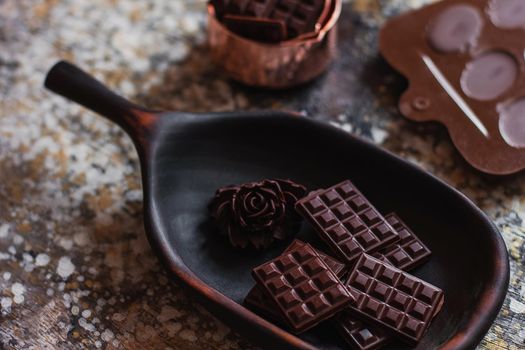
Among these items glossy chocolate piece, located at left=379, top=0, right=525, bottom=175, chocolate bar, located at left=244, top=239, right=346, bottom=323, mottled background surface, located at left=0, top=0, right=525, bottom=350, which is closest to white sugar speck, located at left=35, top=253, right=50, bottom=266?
mottled background surface, located at left=0, top=0, right=525, bottom=350

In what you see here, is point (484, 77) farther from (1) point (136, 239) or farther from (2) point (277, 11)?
(1) point (136, 239)

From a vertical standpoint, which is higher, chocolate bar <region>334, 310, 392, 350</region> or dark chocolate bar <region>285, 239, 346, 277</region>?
dark chocolate bar <region>285, 239, 346, 277</region>

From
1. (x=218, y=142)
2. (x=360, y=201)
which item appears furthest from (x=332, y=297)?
(x=218, y=142)

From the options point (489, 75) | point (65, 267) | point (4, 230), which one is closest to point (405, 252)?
point (489, 75)

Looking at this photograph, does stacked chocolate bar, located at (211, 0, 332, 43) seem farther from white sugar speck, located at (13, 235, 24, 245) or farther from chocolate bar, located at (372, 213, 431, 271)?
white sugar speck, located at (13, 235, 24, 245)

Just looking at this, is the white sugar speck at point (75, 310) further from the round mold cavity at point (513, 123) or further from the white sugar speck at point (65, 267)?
the round mold cavity at point (513, 123)

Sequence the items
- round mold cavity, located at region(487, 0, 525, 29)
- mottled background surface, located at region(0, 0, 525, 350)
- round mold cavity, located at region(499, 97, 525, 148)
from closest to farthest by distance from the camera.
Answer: mottled background surface, located at region(0, 0, 525, 350)
round mold cavity, located at region(499, 97, 525, 148)
round mold cavity, located at region(487, 0, 525, 29)

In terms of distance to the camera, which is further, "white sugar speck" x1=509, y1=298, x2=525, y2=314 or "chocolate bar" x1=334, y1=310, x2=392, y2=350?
"white sugar speck" x1=509, y1=298, x2=525, y2=314

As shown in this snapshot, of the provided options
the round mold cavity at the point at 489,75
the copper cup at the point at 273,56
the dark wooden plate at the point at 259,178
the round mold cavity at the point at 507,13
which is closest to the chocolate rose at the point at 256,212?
the dark wooden plate at the point at 259,178

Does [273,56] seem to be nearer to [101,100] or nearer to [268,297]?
[101,100]
